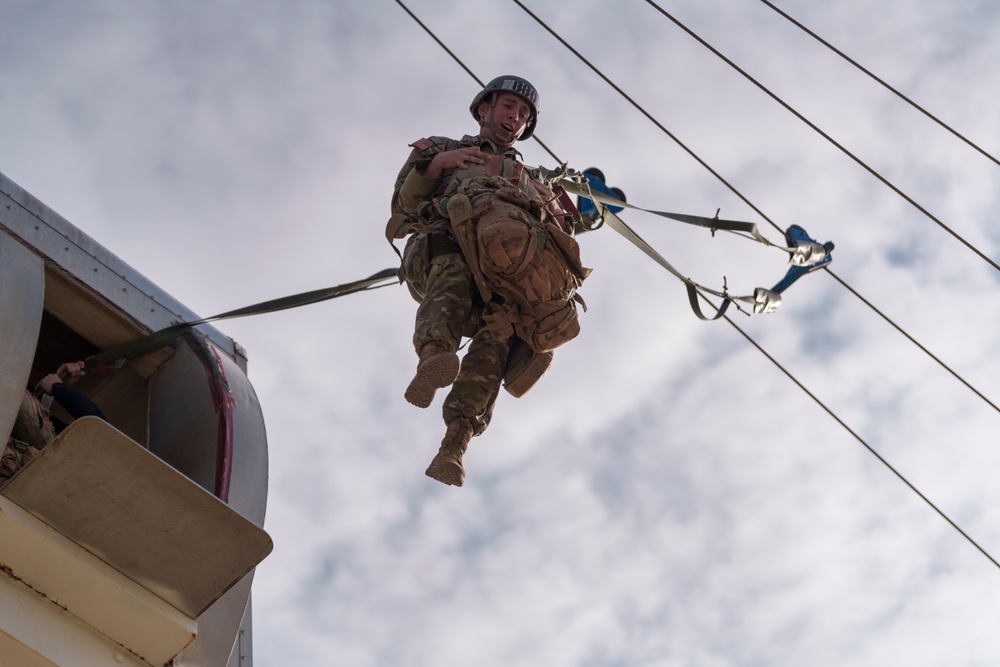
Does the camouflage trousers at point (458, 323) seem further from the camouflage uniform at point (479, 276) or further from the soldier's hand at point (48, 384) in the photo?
the soldier's hand at point (48, 384)

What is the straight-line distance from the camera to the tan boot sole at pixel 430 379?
724 centimetres

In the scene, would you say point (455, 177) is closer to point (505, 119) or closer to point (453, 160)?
point (453, 160)

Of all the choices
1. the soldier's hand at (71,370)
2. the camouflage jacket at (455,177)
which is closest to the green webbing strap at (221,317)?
the soldier's hand at (71,370)

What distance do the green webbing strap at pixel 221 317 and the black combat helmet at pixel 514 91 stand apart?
1.18 meters

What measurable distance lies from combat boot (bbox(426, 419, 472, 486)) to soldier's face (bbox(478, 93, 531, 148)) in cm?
167

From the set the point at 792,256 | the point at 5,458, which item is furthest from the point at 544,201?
the point at 5,458

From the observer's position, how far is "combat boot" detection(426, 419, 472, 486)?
7438mm

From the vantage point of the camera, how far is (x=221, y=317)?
914 cm

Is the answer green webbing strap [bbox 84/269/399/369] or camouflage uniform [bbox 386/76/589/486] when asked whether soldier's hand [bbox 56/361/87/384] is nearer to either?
green webbing strap [bbox 84/269/399/369]

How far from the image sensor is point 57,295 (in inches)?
330

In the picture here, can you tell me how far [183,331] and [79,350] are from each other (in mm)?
646

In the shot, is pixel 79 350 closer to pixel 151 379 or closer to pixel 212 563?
pixel 151 379

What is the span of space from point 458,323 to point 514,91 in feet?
4.95

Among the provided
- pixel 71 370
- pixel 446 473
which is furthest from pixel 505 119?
pixel 71 370
